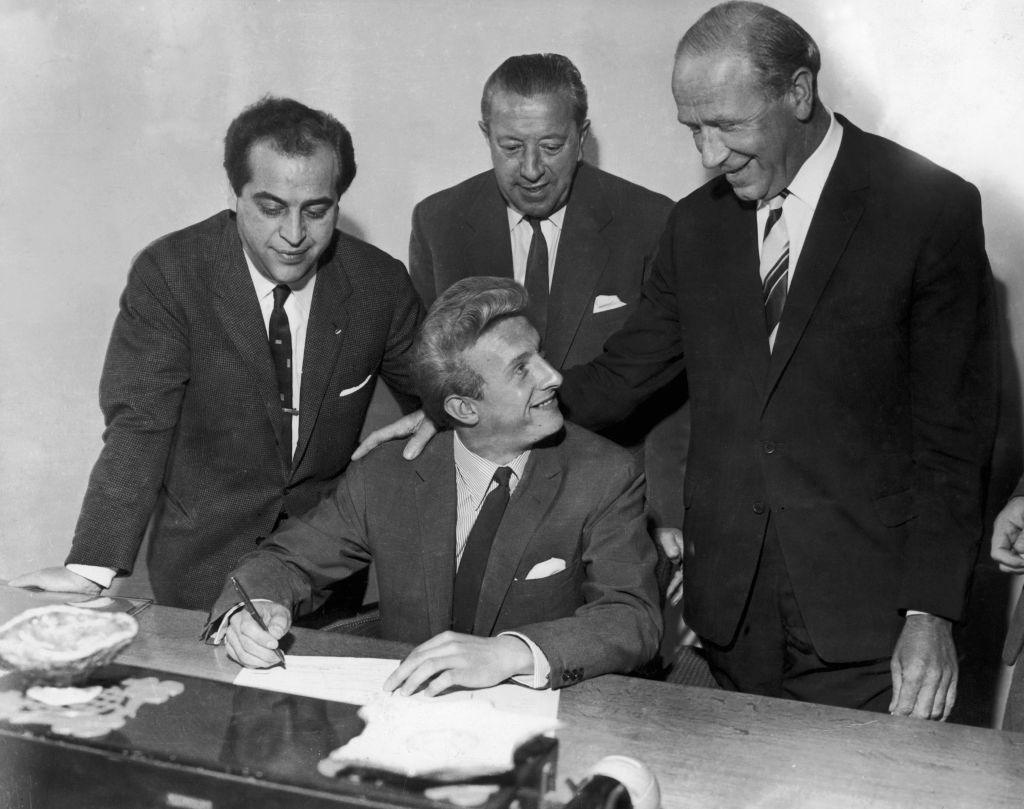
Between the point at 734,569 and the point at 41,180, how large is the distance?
3.15 metres

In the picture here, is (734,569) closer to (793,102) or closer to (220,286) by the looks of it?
(793,102)

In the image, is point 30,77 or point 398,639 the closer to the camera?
point 398,639

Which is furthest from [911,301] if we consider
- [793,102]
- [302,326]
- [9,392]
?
[9,392]

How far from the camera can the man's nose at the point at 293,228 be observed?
2.81 m

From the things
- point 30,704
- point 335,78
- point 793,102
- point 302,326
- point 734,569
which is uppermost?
point 335,78

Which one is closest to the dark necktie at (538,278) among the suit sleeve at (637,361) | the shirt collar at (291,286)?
the suit sleeve at (637,361)

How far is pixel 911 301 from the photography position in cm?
236

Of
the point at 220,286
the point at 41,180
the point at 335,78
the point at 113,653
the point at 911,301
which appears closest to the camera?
the point at 113,653

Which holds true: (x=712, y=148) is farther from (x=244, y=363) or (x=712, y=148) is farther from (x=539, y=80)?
(x=244, y=363)

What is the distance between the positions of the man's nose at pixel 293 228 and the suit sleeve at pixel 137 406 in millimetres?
337

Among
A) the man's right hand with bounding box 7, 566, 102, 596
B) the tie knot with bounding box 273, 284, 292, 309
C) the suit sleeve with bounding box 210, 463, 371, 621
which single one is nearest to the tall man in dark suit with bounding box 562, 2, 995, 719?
the suit sleeve with bounding box 210, 463, 371, 621

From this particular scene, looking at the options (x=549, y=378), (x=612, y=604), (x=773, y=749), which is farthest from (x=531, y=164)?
(x=773, y=749)

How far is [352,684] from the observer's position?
82.3 inches

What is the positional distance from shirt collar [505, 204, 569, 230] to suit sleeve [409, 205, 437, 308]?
29cm
